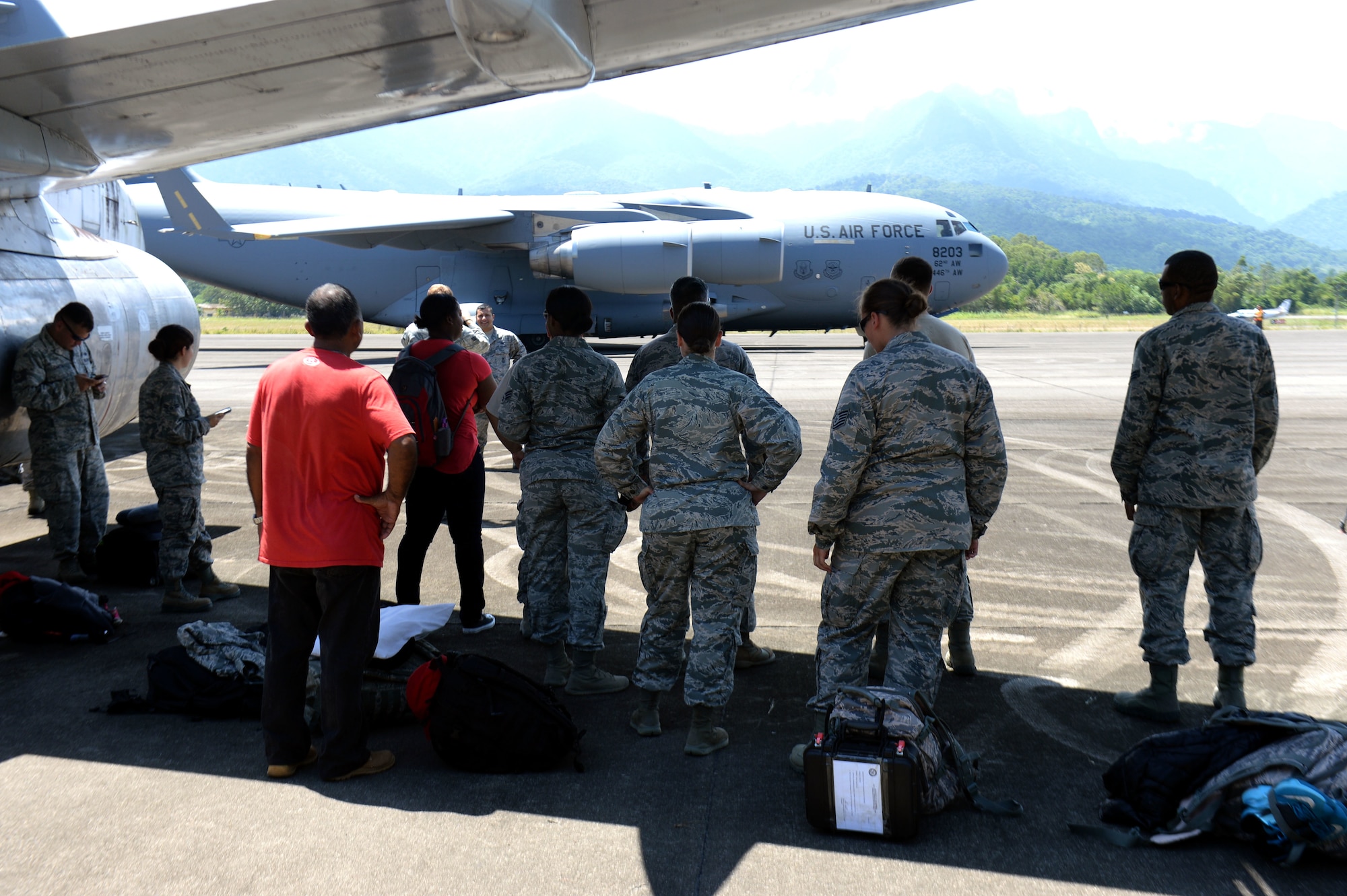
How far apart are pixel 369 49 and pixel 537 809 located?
3.31m

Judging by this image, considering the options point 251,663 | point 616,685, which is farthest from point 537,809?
point 251,663

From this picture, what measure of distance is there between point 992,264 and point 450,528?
20.7 meters

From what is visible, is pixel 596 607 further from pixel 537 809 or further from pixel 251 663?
pixel 251 663

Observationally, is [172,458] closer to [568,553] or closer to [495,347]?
[568,553]

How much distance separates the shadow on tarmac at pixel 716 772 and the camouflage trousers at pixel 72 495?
138 centimetres

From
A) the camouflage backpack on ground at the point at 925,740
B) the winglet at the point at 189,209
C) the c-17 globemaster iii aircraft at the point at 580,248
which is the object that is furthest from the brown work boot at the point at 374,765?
the winglet at the point at 189,209

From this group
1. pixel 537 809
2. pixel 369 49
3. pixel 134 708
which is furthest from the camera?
pixel 134 708

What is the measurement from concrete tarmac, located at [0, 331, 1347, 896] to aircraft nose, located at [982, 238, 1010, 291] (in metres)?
16.8

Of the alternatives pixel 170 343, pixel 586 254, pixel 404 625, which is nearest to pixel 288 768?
pixel 404 625

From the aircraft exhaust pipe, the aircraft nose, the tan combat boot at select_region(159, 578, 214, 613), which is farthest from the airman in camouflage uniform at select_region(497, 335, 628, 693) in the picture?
the aircraft nose

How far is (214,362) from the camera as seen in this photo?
25.7 m

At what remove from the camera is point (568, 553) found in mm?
5258

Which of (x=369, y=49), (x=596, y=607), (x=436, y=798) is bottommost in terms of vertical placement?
(x=436, y=798)

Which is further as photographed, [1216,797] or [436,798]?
[436,798]
